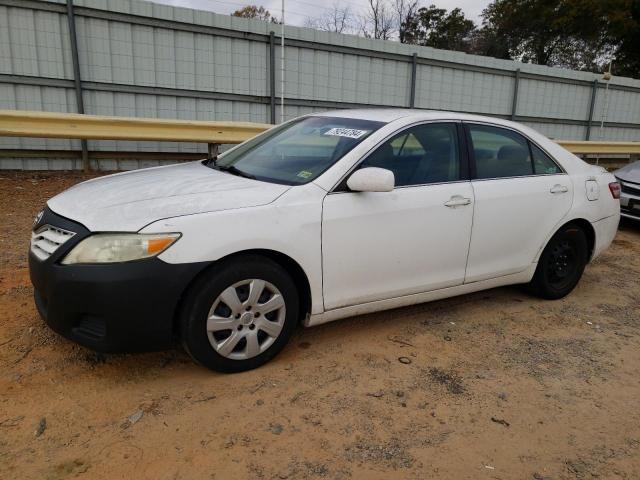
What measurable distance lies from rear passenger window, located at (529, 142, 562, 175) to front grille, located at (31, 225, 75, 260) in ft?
11.7

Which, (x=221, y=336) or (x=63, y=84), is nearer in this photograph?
(x=221, y=336)

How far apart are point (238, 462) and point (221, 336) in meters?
0.79

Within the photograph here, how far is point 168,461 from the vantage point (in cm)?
237

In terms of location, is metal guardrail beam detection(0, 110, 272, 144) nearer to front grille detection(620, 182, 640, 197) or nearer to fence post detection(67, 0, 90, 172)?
fence post detection(67, 0, 90, 172)

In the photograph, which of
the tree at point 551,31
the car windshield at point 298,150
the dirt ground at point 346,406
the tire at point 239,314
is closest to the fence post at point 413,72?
the car windshield at point 298,150

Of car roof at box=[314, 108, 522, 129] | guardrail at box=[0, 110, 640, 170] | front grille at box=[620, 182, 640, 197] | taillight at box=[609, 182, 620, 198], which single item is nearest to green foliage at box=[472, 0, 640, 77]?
front grille at box=[620, 182, 640, 197]

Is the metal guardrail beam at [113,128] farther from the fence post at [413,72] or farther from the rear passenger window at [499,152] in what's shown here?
the rear passenger window at [499,152]

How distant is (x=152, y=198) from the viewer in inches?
118

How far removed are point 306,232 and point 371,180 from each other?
20.7 inches

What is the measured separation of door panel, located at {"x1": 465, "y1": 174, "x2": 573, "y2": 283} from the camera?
3.93 metres

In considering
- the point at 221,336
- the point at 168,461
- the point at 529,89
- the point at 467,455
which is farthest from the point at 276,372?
the point at 529,89

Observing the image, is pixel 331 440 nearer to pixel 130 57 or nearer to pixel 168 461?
pixel 168 461

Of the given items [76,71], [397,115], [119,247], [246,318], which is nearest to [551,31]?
[76,71]

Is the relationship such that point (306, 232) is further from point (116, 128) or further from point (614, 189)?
point (116, 128)
